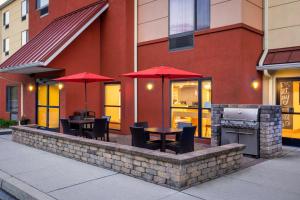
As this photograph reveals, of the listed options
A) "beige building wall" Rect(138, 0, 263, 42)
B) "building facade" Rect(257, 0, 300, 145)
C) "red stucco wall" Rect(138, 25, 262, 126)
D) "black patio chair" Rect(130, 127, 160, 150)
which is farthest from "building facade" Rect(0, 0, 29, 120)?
"building facade" Rect(257, 0, 300, 145)

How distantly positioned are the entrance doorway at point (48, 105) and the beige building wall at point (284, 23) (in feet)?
33.6

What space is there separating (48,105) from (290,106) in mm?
11486

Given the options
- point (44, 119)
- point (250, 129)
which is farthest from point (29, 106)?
point (250, 129)

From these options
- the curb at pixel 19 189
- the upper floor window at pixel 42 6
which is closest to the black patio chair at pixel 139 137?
the curb at pixel 19 189

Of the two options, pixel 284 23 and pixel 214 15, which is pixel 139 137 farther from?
pixel 284 23

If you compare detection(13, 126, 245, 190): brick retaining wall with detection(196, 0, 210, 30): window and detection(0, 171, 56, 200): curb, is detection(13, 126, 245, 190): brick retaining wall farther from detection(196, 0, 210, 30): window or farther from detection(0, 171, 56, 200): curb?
detection(196, 0, 210, 30): window

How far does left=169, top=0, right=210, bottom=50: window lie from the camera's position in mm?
10797

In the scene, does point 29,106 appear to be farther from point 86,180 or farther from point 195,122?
point 86,180

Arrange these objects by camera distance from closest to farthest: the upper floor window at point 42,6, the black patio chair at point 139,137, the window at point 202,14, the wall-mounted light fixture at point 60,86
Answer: the black patio chair at point 139,137 → the window at point 202,14 → the wall-mounted light fixture at point 60,86 → the upper floor window at point 42,6

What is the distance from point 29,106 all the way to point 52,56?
19.3 feet

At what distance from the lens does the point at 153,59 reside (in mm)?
12430

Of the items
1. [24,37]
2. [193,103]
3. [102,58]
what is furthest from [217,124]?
[24,37]

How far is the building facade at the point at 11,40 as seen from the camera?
19484 mm

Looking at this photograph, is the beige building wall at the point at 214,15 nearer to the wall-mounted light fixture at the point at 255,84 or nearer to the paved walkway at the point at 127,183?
the wall-mounted light fixture at the point at 255,84
